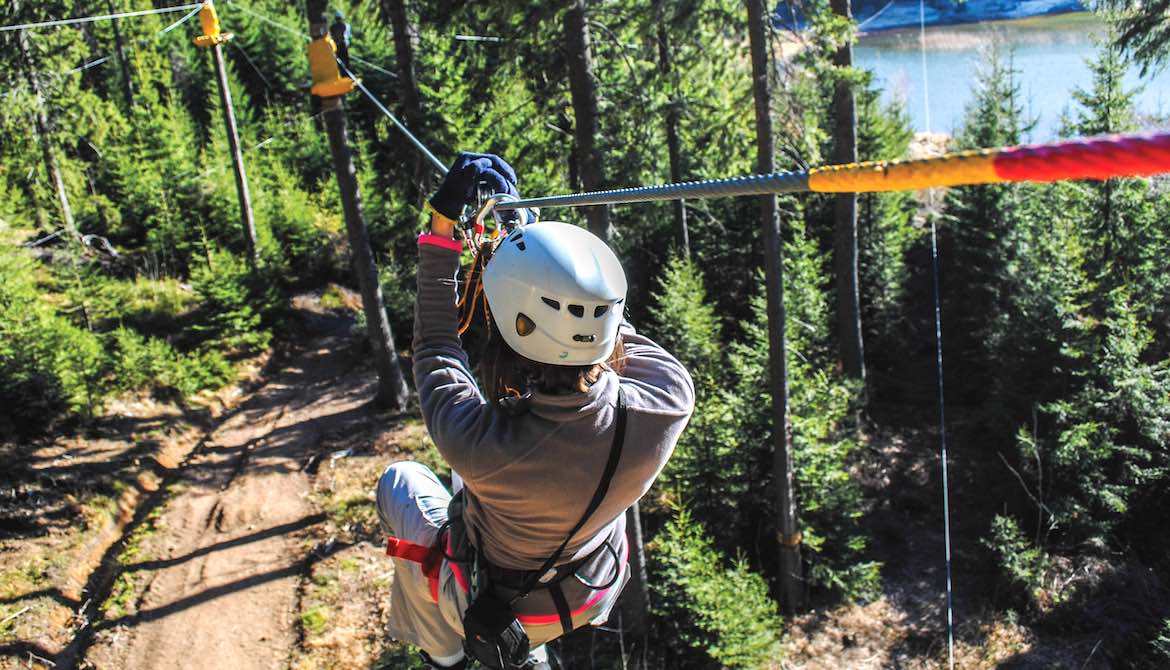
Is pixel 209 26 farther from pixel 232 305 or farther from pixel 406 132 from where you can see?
pixel 232 305

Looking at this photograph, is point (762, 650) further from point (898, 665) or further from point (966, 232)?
point (966, 232)

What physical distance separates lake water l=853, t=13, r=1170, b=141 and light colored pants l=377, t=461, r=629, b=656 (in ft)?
69.1

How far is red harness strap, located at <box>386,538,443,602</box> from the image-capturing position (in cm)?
298

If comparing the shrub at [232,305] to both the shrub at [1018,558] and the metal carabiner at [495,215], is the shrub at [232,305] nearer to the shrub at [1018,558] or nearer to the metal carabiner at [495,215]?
the shrub at [1018,558]

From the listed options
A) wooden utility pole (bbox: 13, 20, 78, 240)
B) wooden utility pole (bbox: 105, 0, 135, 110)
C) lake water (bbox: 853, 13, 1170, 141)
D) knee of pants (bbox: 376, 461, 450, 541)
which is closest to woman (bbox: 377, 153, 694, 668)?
knee of pants (bbox: 376, 461, 450, 541)

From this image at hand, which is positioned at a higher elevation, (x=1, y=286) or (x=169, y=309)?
(x=1, y=286)

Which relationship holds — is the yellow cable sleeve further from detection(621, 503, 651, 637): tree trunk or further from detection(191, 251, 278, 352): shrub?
detection(191, 251, 278, 352): shrub

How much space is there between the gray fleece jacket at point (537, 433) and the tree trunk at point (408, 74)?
11.5m

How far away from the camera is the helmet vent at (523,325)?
2.06m

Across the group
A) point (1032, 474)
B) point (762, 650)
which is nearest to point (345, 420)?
point (762, 650)

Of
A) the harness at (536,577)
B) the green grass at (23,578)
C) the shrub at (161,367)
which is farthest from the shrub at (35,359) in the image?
the harness at (536,577)

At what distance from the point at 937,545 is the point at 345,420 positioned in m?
10.4

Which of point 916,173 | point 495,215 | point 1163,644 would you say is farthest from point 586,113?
point 1163,644

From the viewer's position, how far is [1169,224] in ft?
46.6
